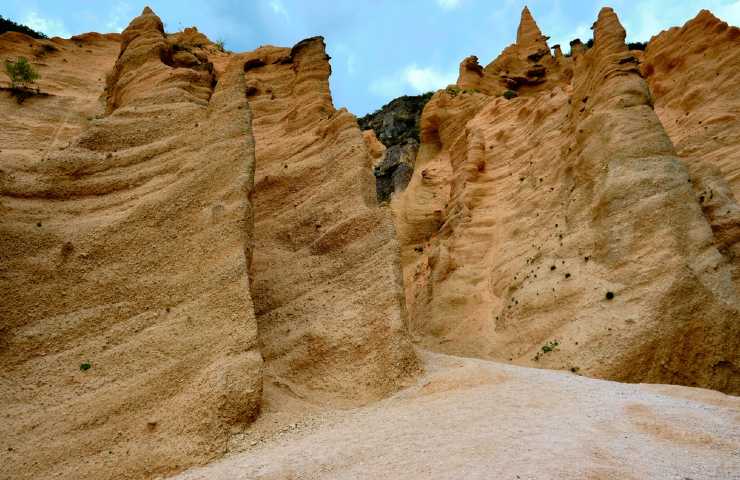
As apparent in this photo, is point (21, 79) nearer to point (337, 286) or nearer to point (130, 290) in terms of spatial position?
point (130, 290)

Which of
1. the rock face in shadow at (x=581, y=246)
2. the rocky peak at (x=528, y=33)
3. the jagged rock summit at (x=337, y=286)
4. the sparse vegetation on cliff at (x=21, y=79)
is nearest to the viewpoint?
the jagged rock summit at (x=337, y=286)

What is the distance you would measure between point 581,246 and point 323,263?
8023 mm

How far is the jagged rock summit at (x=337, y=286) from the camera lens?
8789 millimetres

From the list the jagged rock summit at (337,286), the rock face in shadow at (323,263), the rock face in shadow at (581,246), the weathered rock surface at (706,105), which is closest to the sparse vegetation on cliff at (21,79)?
the jagged rock summit at (337,286)

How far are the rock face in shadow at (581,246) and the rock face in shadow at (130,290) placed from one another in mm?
8738

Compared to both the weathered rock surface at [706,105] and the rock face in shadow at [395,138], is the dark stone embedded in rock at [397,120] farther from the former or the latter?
the weathered rock surface at [706,105]

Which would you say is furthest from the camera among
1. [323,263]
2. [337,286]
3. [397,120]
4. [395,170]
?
[397,120]

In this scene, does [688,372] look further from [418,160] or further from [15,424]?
[418,160]

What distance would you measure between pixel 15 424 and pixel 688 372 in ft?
46.7

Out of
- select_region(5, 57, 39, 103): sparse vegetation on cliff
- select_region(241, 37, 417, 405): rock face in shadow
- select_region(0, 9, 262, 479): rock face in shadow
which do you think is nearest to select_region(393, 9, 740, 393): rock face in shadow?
select_region(241, 37, 417, 405): rock face in shadow

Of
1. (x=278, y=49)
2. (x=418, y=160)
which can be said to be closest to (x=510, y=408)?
(x=278, y=49)

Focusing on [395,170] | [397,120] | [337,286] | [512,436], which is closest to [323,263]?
[337,286]

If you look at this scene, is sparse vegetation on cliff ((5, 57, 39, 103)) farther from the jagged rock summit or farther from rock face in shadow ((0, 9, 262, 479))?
rock face in shadow ((0, 9, 262, 479))

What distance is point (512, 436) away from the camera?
773 cm
